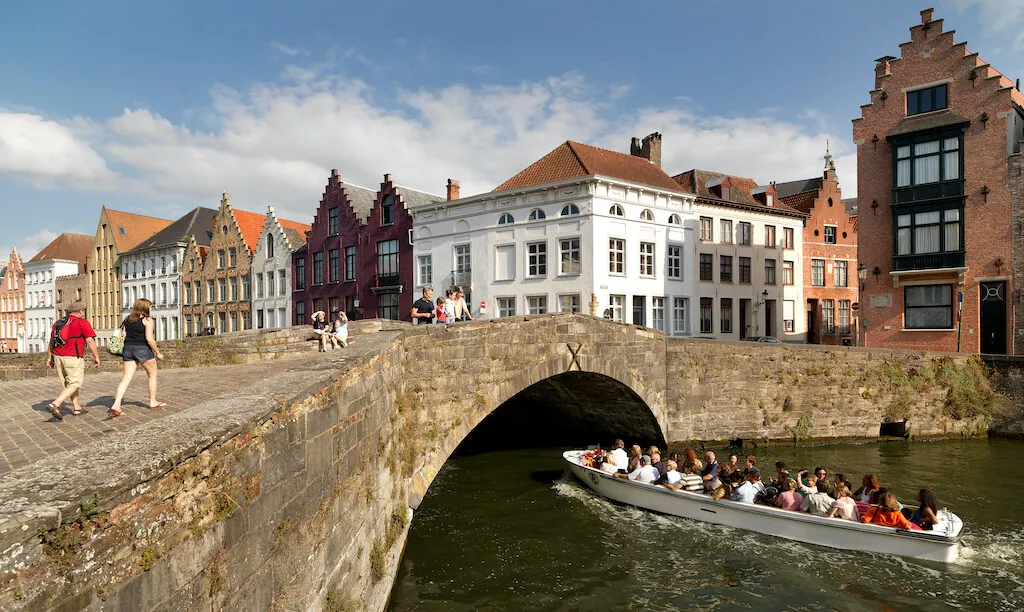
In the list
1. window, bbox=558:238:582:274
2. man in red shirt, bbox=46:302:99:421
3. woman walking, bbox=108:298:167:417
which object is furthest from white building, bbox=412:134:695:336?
man in red shirt, bbox=46:302:99:421

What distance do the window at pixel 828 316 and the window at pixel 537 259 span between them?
62.8 ft

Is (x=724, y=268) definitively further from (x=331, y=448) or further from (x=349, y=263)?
(x=331, y=448)

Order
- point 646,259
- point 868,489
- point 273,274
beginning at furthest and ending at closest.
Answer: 1. point 273,274
2. point 646,259
3. point 868,489

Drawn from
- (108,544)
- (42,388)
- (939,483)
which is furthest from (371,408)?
(939,483)

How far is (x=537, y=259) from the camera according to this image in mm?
29031

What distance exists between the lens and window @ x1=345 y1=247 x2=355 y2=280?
35.8m

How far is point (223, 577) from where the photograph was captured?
13.1 ft

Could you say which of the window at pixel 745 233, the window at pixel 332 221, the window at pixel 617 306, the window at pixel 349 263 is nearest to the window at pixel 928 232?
the window at pixel 745 233

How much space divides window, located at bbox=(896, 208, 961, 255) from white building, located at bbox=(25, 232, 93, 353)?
66215mm

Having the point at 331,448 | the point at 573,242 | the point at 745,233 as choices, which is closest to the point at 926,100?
the point at 745,233

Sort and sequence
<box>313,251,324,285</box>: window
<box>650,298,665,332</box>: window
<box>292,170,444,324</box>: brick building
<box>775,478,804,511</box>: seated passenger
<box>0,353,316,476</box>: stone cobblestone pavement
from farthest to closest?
<box>313,251,324,285</box>: window
<box>292,170,444,324</box>: brick building
<box>650,298,665,332</box>: window
<box>775,478,804,511</box>: seated passenger
<box>0,353,316,476</box>: stone cobblestone pavement

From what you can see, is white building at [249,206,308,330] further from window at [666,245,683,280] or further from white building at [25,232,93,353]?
white building at [25,232,93,353]

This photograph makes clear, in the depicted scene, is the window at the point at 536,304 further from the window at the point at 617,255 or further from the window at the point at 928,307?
the window at the point at 928,307

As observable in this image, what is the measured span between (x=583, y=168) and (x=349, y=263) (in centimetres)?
1552
